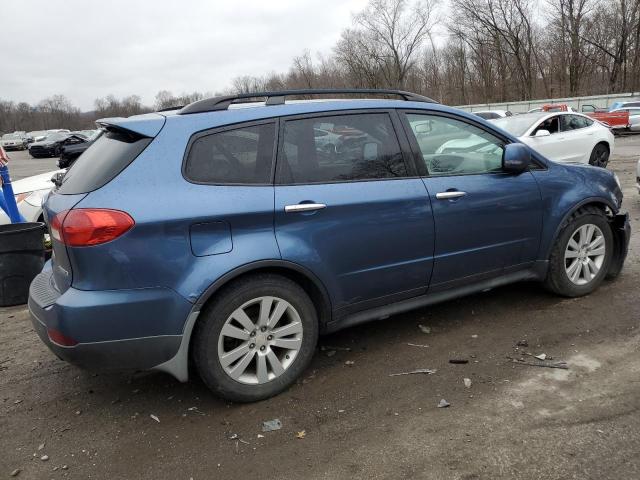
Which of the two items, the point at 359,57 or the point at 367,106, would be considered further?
the point at 359,57

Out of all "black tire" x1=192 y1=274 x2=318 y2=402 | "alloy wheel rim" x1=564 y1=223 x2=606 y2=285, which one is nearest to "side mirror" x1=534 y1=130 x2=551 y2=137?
"alloy wheel rim" x1=564 y1=223 x2=606 y2=285

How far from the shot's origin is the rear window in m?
2.79

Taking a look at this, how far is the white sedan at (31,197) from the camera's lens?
276 inches

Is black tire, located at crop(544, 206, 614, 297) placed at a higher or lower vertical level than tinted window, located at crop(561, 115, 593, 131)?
lower

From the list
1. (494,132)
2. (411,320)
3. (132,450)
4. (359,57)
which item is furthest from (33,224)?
(359,57)

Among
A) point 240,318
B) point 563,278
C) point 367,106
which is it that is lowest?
point 563,278

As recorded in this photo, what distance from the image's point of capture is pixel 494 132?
3.96 m

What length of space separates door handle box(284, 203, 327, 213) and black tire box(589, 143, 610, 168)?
1001cm

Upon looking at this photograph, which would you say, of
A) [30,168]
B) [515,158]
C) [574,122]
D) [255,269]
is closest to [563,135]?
[574,122]

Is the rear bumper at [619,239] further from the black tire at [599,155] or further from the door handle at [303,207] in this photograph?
the black tire at [599,155]

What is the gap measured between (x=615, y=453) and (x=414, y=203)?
1.77 metres

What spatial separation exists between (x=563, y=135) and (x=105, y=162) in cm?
984

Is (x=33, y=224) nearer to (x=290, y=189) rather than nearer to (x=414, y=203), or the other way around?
(x=290, y=189)

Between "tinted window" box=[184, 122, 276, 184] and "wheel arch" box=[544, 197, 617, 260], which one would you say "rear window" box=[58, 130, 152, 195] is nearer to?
"tinted window" box=[184, 122, 276, 184]
